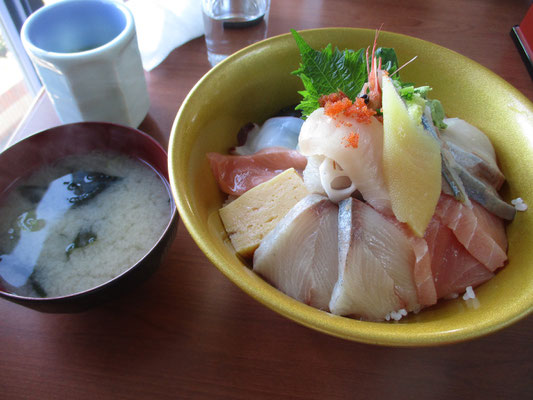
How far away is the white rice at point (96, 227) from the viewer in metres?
0.98

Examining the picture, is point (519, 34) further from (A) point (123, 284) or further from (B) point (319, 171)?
(A) point (123, 284)

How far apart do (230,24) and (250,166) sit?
2.59 feet

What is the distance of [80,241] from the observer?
1042 millimetres

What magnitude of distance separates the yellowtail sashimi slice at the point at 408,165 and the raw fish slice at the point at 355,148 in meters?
0.02

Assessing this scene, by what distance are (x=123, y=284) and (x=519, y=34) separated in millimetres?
1926

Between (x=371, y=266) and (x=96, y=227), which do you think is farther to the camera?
(x=96, y=227)

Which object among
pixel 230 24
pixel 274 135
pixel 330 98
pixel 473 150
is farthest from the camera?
pixel 230 24

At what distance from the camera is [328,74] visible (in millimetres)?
1099

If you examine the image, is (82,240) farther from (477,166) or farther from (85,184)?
(477,166)

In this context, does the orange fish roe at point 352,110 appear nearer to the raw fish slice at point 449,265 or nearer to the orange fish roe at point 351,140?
the orange fish roe at point 351,140

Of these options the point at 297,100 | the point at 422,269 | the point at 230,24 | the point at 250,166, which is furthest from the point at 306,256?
the point at 230,24

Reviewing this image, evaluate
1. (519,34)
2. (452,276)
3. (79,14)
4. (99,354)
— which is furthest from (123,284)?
(519,34)

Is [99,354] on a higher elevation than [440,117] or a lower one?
lower

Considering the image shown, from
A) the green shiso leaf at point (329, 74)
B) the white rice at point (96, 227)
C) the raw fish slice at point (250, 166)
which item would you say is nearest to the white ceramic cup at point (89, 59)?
the white rice at point (96, 227)
